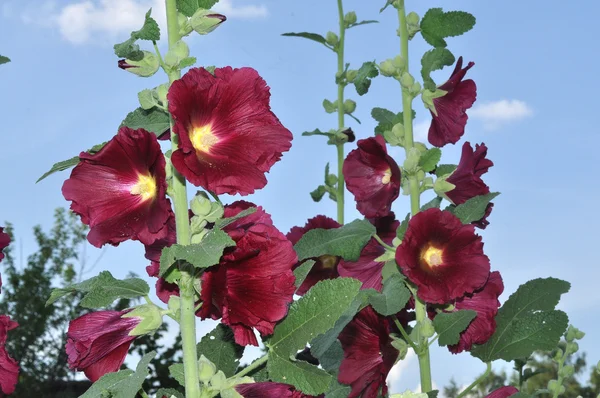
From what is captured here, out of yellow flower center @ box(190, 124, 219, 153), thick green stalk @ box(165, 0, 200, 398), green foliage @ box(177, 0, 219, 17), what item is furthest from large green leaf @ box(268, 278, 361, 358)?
green foliage @ box(177, 0, 219, 17)

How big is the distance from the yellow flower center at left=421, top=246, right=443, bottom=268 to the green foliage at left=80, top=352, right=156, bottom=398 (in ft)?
3.19

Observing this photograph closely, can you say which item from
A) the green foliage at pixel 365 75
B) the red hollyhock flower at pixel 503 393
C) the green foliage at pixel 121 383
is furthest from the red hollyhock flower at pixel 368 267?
the green foliage at pixel 121 383

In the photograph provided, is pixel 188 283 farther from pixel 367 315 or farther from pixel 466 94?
pixel 466 94

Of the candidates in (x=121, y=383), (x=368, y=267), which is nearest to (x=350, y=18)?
(x=368, y=267)

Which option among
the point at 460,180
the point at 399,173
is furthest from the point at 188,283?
the point at 460,180

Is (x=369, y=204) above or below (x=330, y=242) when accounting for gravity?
above

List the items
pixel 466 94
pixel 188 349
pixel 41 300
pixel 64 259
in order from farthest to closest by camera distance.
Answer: pixel 64 259 → pixel 41 300 → pixel 466 94 → pixel 188 349

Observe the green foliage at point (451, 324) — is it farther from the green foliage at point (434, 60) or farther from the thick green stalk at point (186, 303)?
the thick green stalk at point (186, 303)

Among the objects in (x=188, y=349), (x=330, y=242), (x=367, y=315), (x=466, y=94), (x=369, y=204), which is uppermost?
(x=466, y=94)

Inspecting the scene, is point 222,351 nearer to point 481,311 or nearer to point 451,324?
point 451,324

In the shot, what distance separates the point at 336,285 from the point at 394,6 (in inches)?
57.7

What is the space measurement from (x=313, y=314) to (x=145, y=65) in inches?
18.8

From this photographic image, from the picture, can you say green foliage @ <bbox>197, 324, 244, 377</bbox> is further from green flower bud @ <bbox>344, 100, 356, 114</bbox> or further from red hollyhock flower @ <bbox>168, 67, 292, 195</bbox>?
green flower bud @ <bbox>344, 100, 356, 114</bbox>

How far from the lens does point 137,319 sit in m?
1.36
